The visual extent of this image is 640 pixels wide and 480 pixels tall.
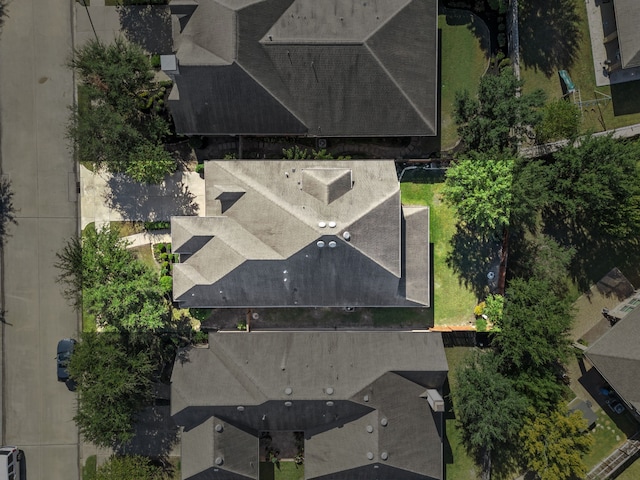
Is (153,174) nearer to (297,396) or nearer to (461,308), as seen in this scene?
(297,396)

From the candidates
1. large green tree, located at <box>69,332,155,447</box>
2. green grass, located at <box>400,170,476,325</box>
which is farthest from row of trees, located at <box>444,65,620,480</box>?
large green tree, located at <box>69,332,155,447</box>

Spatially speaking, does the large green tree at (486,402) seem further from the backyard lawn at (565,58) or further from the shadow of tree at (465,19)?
the shadow of tree at (465,19)

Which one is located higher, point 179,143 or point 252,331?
point 179,143

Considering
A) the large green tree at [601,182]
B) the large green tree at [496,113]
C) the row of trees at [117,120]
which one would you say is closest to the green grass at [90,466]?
the row of trees at [117,120]

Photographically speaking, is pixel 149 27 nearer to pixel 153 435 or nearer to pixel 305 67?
pixel 305 67

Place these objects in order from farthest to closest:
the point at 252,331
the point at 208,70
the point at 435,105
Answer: the point at 252,331 < the point at 435,105 < the point at 208,70

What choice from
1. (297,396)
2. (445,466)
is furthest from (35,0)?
(445,466)

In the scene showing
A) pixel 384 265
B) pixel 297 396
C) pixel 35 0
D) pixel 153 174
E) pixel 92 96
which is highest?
pixel 35 0

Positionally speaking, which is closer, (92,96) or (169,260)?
(92,96)

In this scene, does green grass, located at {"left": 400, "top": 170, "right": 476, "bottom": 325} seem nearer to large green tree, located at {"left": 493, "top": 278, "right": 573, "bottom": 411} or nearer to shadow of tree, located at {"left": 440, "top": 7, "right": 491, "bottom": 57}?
large green tree, located at {"left": 493, "top": 278, "right": 573, "bottom": 411}
